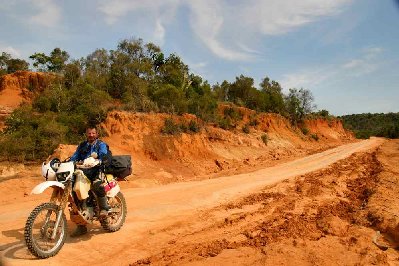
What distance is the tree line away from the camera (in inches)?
742

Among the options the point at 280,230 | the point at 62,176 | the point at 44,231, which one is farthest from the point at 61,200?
the point at 280,230

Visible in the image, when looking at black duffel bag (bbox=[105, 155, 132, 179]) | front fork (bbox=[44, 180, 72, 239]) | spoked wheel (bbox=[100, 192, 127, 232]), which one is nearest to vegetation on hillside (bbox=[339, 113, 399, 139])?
spoked wheel (bbox=[100, 192, 127, 232])

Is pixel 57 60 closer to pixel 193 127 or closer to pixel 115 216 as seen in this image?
pixel 193 127

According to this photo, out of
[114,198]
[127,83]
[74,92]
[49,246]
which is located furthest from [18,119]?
[49,246]

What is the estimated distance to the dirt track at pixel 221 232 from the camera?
18.9 ft

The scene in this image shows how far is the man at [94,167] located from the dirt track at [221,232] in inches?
17.9

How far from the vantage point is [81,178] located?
660cm

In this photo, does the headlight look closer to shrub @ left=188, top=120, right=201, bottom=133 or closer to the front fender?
the front fender

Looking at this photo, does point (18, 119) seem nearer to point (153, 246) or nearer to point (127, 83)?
point (127, 83)

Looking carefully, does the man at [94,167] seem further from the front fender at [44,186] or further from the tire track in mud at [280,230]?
the tire track in mud at [280,230]

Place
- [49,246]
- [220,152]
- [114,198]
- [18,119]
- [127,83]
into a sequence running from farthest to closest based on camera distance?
[127,83], [220,152], [18,119], [114,198], [49,246]

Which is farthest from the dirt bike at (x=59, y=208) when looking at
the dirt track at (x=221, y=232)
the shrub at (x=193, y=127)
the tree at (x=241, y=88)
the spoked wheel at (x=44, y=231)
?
the tree at (x=241, y=88)

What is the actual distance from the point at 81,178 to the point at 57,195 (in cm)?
48

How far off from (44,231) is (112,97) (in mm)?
24828
